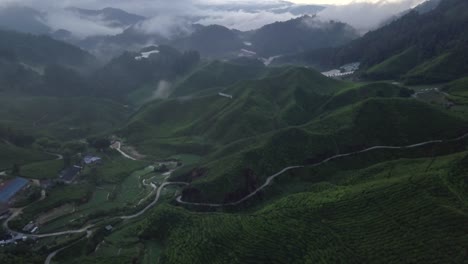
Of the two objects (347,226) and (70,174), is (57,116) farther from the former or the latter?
(347,226)

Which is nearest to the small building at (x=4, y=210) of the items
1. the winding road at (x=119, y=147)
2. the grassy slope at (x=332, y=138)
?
the grassy slope at (x=332, y=138)

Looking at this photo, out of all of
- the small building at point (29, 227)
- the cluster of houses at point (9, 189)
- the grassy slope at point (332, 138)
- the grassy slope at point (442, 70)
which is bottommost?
the small building at point (29, 227)

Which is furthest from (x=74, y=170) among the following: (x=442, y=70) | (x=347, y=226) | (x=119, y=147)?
(x=442, y=70)

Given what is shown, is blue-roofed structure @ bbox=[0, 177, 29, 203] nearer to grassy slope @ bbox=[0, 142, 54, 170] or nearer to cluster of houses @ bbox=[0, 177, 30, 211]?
cluster of houses @ bbox=[0, 177, 30, 211]

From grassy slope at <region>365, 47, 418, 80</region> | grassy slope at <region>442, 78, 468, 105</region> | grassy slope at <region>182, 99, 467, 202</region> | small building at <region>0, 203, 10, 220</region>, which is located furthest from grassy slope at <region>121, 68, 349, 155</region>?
small building at <region>0, 203, 10, 220</region>

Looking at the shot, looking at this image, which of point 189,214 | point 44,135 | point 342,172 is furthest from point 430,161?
point 44,135

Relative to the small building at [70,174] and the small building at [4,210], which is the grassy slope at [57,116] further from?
the small building at [4,210]

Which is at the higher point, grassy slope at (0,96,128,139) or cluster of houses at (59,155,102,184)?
grassy slope at (0,96,128,139)
